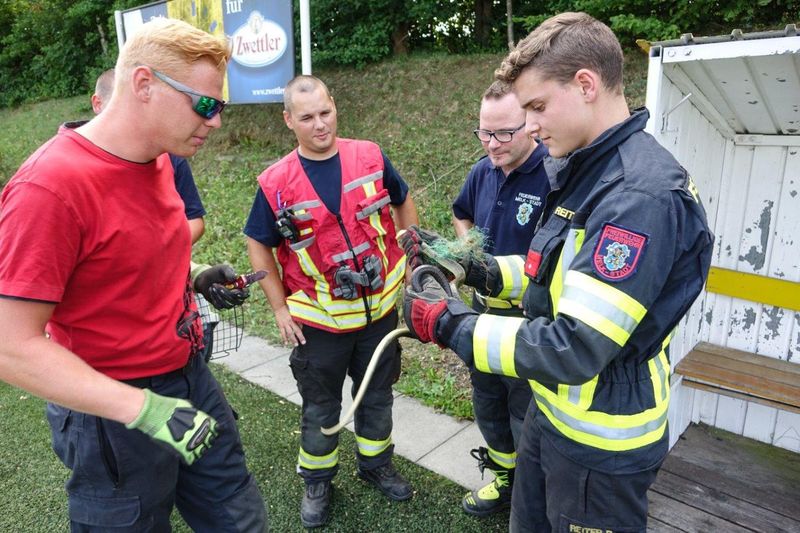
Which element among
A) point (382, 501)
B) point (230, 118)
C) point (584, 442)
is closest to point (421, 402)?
point (382, 501)

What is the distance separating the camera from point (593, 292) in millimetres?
1500

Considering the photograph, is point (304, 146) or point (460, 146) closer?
point (304, 146)

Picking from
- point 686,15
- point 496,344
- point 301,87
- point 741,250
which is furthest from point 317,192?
point 686,15

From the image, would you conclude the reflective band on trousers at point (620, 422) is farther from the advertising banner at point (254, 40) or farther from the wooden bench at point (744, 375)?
the advertising banner at point (254, 40)

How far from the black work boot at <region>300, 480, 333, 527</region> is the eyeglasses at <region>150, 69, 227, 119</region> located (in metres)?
2.10

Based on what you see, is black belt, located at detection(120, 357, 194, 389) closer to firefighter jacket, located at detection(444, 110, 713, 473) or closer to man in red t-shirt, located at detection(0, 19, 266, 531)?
man in red t-shirt, located at detection(0, 19, 266, 531)

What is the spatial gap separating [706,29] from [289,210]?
241 inches

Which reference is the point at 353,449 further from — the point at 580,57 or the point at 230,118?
the point at 230,118

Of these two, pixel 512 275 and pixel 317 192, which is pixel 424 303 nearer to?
pixel 512 275

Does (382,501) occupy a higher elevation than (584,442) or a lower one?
lower

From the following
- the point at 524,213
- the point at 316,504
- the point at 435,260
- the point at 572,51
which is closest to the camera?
the point at 572,51

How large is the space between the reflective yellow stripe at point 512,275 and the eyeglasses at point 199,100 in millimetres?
1289

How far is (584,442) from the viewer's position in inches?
69.8

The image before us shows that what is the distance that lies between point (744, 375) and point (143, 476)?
316 centimetres
